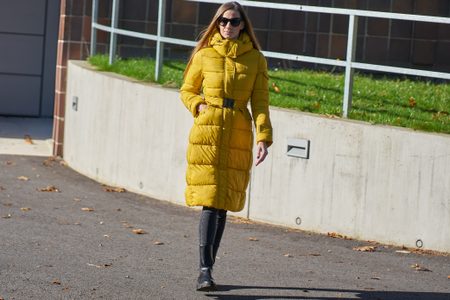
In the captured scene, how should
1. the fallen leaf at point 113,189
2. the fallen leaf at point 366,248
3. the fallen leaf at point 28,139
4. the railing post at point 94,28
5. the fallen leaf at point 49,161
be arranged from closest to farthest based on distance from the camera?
the fallen leaf at point 366,248, the fallen leaf at point 113,189, the fallen leaf at point 49,161, the railing post at point 94,28, the fallen leaf at point 28,139

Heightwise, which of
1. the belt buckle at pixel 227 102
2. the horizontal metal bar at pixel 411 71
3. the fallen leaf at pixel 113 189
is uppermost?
the horizontal metal bar at pixel 411 71

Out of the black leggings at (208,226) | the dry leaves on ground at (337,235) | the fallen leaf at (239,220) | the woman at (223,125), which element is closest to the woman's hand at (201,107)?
the woman at (223,125)

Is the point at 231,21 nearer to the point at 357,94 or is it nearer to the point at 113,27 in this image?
the point at 357,94

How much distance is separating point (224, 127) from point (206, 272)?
894mm

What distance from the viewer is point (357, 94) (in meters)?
12.1

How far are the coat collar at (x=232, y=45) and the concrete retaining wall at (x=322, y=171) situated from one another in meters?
2.28

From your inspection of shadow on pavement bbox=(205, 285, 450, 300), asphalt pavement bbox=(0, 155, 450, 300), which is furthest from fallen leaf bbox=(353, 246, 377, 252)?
shadow on pavement bbox=(205, 285, 450, 300)

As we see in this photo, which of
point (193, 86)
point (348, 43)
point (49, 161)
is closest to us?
point (193, 86)

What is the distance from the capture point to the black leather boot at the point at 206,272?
776 centimetres

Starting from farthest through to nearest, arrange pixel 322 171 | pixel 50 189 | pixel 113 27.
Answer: pixel 113 27 < pixel 50 189 < pixel 322 171

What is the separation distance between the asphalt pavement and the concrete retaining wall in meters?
0.17

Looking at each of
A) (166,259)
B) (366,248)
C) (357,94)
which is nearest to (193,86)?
(166,259)

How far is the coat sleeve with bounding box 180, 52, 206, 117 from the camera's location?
7.98 m

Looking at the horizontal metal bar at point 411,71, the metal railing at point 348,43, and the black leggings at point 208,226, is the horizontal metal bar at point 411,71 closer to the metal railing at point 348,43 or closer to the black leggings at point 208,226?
the metal railing at point 348,43
